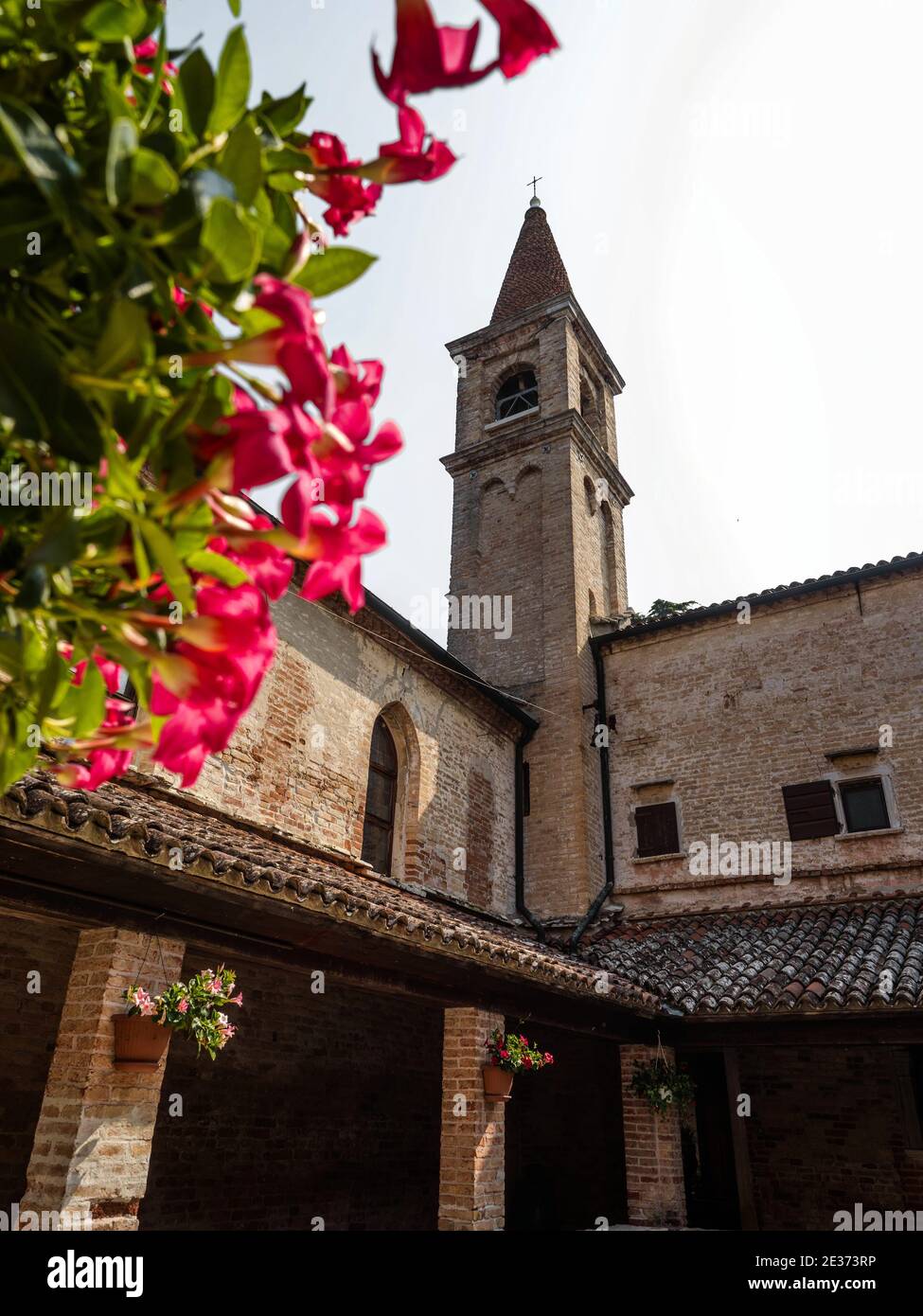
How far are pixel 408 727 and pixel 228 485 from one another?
11.8 metres

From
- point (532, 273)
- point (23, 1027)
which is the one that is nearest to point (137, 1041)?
point (23, 1027)

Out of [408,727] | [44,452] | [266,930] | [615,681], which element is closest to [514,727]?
[615,681]

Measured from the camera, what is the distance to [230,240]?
0.82 metres

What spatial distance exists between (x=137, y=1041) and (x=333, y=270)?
526 centimetres

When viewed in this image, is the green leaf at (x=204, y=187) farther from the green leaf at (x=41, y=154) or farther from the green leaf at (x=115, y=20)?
the green leaf at (x=115, y=20)

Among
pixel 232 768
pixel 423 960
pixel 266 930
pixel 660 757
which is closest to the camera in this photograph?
pixel 266 930

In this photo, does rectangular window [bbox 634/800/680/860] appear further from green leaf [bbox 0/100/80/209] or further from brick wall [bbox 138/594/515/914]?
green leaf [bbox 0/100/80/209]

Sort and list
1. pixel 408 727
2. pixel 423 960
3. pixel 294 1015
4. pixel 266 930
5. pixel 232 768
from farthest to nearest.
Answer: pixel 408 727 → pixel 294 1015 → pixel 232 768 → pixel 423 960 → pixel 266 930

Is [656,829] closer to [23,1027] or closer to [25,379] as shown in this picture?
[23,1027]

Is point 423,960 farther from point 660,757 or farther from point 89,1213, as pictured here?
point 660,757

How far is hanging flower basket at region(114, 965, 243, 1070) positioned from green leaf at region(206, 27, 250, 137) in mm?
5172

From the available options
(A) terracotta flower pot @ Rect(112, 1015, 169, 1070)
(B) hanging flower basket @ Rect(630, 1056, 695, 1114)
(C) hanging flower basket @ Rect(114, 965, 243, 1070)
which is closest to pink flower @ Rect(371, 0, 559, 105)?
(C) hanging flower basket @ Rect(114, 965, 243, 1070)

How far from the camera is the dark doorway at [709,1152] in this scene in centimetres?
1123

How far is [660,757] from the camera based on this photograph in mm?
14914
